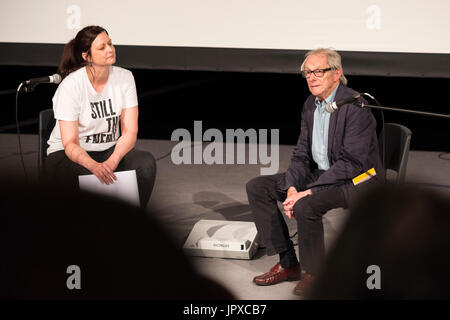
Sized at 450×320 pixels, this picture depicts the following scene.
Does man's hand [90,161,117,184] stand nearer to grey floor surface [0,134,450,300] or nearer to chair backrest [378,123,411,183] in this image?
grey floor surface [0,134,450,300]

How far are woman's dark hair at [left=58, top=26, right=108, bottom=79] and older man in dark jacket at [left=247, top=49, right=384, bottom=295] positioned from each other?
1.07 meters

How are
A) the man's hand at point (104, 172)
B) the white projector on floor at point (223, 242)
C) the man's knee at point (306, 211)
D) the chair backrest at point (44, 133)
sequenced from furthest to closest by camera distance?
the chair backrest at point (44, 133), the white projector on floor at point (223, 242), the man's hand at point (104, 172), the man's knee at point (306, 211)

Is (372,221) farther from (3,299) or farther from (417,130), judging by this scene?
(417,130)

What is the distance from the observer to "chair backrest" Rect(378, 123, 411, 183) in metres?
2.75

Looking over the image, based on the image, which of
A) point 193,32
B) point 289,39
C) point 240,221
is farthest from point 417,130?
point 240,221

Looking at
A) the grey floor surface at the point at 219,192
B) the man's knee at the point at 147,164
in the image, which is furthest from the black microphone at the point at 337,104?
the man's knee at the point at 147,164

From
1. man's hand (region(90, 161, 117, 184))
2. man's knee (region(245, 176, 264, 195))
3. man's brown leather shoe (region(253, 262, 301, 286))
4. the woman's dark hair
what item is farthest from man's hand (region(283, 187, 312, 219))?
the woman's dark hair

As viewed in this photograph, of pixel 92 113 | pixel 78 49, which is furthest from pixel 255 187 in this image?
pixel 78 49

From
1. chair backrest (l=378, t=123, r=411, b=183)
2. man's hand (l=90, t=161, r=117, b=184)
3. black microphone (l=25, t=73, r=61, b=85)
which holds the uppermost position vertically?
black microphone (l=25, t=73, r=61, b=85)

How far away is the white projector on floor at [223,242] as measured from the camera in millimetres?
3080

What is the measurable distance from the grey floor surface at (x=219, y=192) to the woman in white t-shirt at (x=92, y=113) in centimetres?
27

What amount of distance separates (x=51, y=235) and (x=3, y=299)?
67mm

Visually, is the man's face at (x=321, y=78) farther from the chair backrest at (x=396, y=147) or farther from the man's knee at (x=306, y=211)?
the man's knee at (x=306, y=211)

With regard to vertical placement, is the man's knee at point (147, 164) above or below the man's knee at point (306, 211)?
above
